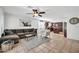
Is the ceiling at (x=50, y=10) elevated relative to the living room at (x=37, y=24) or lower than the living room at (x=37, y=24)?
elevated

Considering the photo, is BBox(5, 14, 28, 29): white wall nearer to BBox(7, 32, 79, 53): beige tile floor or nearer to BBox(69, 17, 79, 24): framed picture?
BBox(7, 32, 79, 53): beige tile floor

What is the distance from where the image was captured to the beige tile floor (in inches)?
84.8

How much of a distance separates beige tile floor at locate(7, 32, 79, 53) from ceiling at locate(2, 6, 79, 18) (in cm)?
33

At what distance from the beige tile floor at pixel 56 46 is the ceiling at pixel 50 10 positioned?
33 centimetres

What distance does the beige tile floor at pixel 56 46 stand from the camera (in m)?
2.15

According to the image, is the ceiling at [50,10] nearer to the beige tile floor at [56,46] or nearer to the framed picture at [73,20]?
the framed picture at [73,20]

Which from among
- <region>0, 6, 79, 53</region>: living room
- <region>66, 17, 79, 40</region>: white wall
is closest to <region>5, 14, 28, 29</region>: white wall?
<region>0, 6, 79, 53</region>: living room

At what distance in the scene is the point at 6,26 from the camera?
214cm

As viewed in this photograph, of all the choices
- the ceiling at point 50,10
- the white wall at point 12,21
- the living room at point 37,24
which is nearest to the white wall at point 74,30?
the living room at point 37,24

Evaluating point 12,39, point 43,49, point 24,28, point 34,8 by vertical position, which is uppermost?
point 34,8
